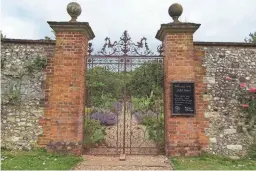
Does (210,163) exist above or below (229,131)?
below

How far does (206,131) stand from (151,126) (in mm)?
1520

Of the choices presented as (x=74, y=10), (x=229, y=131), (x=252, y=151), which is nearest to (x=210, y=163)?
(x=229, y=131)

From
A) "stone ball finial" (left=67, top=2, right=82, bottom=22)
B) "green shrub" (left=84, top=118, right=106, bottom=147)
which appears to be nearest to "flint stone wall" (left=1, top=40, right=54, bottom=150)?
"stone ball finial" (left=67, top=2, right=82, bottom=22)

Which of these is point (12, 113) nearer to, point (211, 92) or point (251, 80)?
point (211, 92)

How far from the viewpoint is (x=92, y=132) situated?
28.7ft

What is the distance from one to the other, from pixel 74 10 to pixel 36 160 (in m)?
3.76

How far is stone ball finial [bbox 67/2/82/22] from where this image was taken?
327 inches

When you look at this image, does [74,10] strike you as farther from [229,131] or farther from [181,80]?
[229,131]

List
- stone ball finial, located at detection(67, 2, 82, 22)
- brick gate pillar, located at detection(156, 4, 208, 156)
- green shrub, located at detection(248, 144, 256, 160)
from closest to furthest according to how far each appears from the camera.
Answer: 1. brick gate pillar, located at detection(156, 4, 208, 156)
2. green shrub, located at detection(248, 144, 256, 160)
3. stone ball finial, located at detection(67, 2, 82, 22)

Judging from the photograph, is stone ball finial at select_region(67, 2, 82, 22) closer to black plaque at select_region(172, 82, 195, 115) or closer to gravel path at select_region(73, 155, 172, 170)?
black plaque at select_region(172, 82, 195, 115)

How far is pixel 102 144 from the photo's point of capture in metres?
9.04

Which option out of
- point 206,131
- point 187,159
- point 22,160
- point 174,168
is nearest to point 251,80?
point 206,131

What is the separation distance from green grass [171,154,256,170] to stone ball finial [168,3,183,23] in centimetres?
341

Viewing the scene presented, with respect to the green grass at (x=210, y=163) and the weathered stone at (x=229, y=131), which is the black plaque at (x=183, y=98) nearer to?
the weathered stone at (x=229, y=131)
